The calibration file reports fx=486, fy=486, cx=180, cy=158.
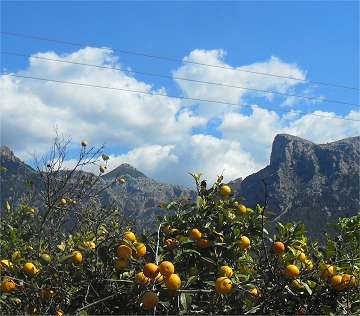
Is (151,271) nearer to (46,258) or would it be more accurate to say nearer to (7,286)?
(46,258)

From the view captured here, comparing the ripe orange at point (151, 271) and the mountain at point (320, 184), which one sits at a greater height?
the mountain at point (320, 184)

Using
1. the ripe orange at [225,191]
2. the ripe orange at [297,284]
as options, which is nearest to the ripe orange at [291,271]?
the ripe orange at [297,284]

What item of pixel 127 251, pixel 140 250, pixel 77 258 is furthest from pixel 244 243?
pixel 77 258

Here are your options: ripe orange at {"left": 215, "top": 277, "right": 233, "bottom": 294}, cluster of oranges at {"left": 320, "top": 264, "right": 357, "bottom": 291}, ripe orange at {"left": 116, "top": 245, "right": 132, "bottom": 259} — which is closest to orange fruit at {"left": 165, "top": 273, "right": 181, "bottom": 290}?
ripe orange at {"left": 215, "top": 277, "right": 233, "bottom": 294}

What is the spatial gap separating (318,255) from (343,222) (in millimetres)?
1108

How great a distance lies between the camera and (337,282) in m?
3.11

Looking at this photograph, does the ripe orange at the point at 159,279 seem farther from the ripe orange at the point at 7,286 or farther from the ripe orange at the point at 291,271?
the ripe orange at the point at 7,286

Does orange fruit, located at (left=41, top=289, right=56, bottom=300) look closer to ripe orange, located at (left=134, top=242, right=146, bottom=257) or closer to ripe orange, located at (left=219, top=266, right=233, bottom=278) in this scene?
ripe orange, located at (left=134, top=242, right=146, bottom=257)

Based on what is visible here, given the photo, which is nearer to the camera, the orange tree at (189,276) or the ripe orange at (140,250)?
the orange tree at (189,276)

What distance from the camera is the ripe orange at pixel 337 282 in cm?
311

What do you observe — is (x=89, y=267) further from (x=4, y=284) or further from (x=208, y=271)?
(x=208, y=271)

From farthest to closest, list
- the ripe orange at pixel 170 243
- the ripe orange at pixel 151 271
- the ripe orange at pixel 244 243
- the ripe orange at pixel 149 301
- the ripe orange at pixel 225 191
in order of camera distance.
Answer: the ripe orange at pixel 225 191, the ripe orange at pixel 244 243, the ripe orange at pixel 170 243, the ripe orange at pixel 151 271, the ripe orange at pixel 149 301

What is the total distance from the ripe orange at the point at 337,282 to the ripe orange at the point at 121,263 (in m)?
1.34

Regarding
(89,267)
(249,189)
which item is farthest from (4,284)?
(249,189)
